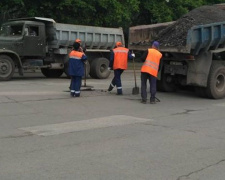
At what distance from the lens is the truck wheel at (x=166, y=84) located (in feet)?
43.1

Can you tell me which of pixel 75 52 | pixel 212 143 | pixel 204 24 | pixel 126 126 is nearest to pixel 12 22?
pixel 75 52

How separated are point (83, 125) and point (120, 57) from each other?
16.5 feet

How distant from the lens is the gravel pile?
37.8ft

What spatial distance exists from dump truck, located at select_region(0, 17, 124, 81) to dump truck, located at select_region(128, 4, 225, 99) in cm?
574

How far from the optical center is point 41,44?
1766 centimetres

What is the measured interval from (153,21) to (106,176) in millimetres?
25452

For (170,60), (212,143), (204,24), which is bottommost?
(212,143)

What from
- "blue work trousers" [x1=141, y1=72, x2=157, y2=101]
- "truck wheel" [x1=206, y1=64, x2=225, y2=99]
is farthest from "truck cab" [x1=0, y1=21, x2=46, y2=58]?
"truck wheel" [x1=206, y1=64, x2=225, y2=99]

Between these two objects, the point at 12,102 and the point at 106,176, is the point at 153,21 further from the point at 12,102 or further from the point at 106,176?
the point at 106,176

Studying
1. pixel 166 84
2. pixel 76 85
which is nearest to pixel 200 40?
pixel 166 84

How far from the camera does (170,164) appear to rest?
17.9 feet

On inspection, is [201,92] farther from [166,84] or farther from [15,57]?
[15,57]

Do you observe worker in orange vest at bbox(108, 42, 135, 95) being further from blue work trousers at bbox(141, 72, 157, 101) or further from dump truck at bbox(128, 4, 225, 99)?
blue work trousers at bbox(141, 72, 157, 101)

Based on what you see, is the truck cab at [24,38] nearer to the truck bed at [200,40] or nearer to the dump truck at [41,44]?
the dump truck at [41,44]
